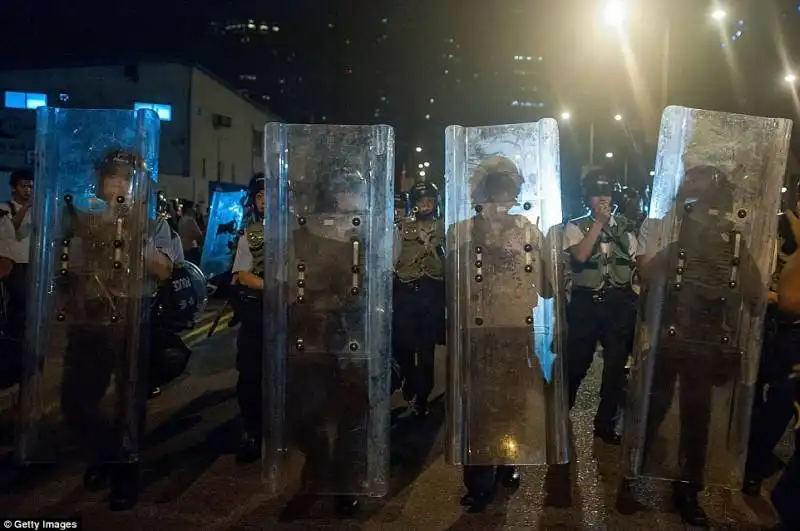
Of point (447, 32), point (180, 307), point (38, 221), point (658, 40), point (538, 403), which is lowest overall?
point (538, 403)

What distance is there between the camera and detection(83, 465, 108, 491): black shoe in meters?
4.25

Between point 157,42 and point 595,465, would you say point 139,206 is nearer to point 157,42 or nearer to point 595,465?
point 595,465

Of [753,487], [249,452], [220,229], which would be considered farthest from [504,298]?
[220,229]

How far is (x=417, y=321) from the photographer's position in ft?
18.7

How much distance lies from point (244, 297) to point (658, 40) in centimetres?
1081

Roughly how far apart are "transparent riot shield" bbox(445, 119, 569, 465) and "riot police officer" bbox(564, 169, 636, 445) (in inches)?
49.3

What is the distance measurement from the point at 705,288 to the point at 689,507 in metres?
1.25

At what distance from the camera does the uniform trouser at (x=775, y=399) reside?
4066 mm

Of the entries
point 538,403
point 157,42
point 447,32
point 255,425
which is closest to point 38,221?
point 255,425

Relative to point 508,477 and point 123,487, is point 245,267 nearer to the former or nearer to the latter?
point 123,487

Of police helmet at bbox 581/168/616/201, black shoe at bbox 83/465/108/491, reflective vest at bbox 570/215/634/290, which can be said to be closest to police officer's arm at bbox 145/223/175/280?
black shoe at bbox 83/465/108/491

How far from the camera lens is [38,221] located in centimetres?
389

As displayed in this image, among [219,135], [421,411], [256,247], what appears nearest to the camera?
[256,247]

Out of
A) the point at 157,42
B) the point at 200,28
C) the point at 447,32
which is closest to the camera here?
the point at 157,42
